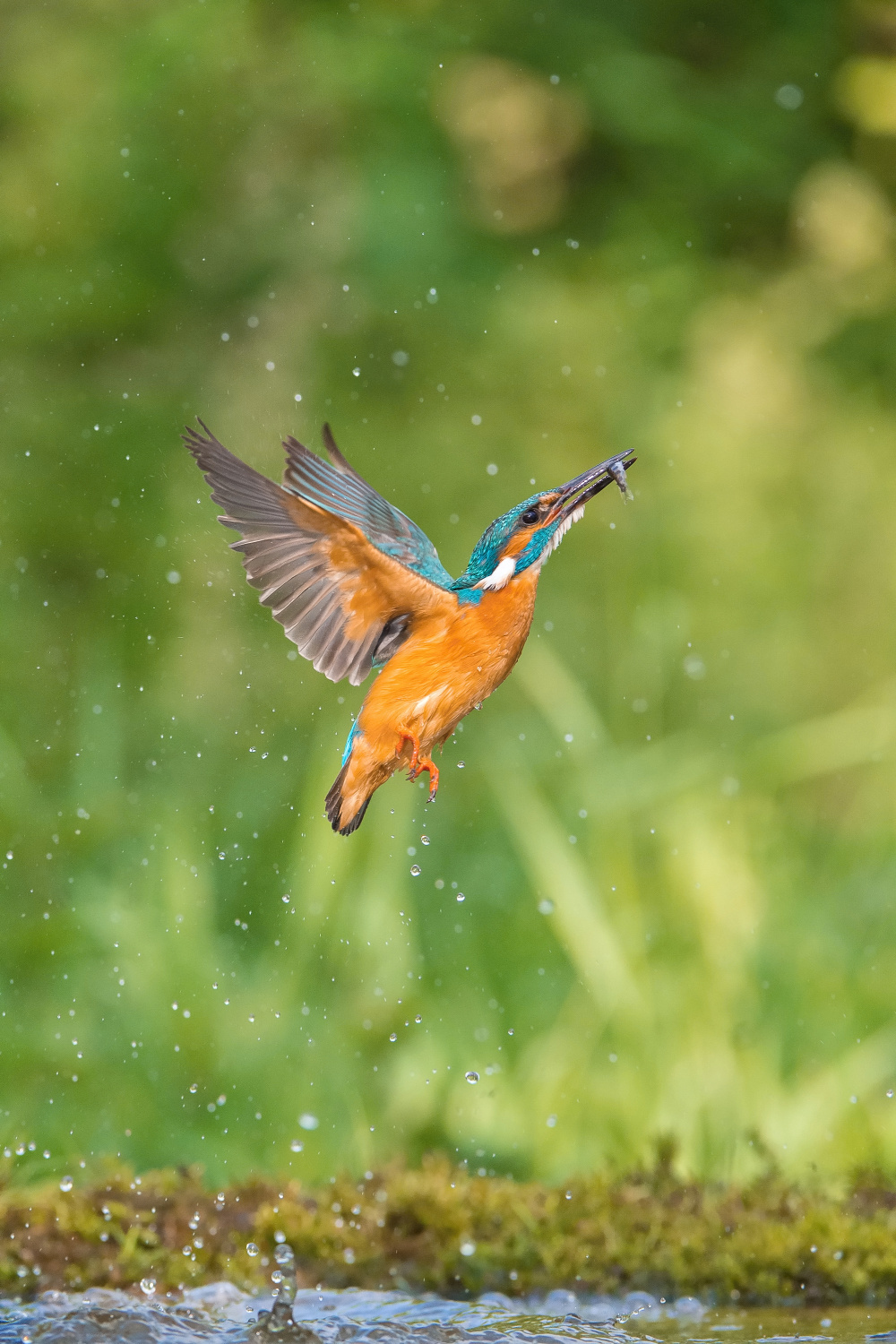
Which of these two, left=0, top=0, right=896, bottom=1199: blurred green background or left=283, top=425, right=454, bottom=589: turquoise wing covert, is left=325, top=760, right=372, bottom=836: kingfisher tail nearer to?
left=283, top=425, right=454, bottom=589: turquoise wing covert

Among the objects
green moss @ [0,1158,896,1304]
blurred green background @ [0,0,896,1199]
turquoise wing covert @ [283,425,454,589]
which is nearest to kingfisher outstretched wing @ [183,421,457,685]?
turquoise wing covert @ [283,425,454,589]

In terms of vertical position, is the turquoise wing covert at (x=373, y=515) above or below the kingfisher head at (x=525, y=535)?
above

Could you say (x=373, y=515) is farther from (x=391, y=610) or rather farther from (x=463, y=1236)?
(x=463, y=1236)

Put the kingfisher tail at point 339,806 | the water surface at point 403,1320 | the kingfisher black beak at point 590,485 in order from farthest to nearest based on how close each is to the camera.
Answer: the water surface at point 403,1320 → the kingfisher tail at point 339,806 → the kingfisher black beak at point 590,485

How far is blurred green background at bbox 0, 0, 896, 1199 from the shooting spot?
10.7ft

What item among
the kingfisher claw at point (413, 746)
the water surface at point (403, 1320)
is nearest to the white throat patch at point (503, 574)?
the kingfisher claw at point (413, 746)

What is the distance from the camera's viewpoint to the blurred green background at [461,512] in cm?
326

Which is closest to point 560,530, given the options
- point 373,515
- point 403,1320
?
point 373,515

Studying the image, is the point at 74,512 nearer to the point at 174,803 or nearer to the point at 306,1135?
the point at 174,803

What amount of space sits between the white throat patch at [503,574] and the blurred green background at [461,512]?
5.74ft

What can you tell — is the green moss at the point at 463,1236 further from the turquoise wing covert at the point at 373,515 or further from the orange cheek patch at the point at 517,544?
the orange cheek patch at the point at 517,544

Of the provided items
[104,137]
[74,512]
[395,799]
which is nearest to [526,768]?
[395,799]

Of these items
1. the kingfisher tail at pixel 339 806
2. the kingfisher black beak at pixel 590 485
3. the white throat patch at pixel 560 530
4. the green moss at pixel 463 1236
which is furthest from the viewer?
the green moss at pixel 463 1236

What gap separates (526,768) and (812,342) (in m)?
1.74
